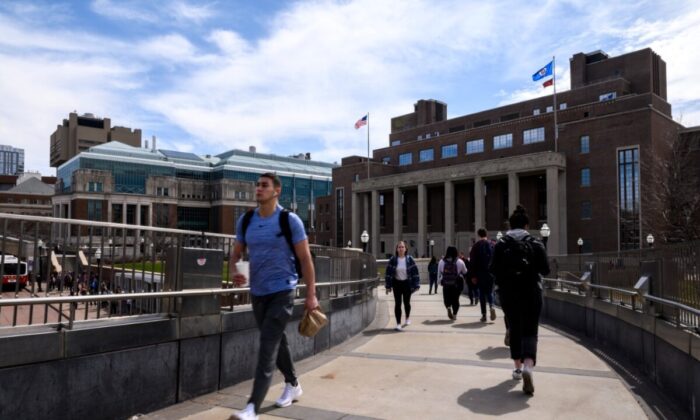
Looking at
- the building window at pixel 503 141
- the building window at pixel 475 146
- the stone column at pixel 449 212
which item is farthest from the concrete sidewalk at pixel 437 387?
the building window at pixel 475 146

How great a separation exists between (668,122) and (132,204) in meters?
89.5

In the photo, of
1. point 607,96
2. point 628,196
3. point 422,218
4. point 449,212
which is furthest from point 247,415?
point 607,96

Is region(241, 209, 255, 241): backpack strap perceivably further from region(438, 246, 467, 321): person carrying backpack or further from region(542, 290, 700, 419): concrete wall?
region(438, 246, 467, 321): person carrying backpack

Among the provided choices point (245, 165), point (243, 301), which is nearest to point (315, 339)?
point (243, 301)

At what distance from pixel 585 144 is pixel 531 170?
21.7 feet

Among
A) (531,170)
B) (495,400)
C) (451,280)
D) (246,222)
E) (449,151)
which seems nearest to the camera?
(246,222)

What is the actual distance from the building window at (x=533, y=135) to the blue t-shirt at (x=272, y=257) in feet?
226

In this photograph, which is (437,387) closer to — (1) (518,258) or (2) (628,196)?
(1) (518,258)

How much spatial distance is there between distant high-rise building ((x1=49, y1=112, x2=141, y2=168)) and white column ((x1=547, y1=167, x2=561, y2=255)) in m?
113

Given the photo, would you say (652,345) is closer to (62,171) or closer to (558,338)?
(558,338)

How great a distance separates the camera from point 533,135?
69250 mm

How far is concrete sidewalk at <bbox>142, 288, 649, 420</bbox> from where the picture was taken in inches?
196

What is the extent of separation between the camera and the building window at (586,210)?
59844 millimetres

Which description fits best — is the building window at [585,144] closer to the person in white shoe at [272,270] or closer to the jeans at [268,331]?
A: the person in white shoe at [272,270]
